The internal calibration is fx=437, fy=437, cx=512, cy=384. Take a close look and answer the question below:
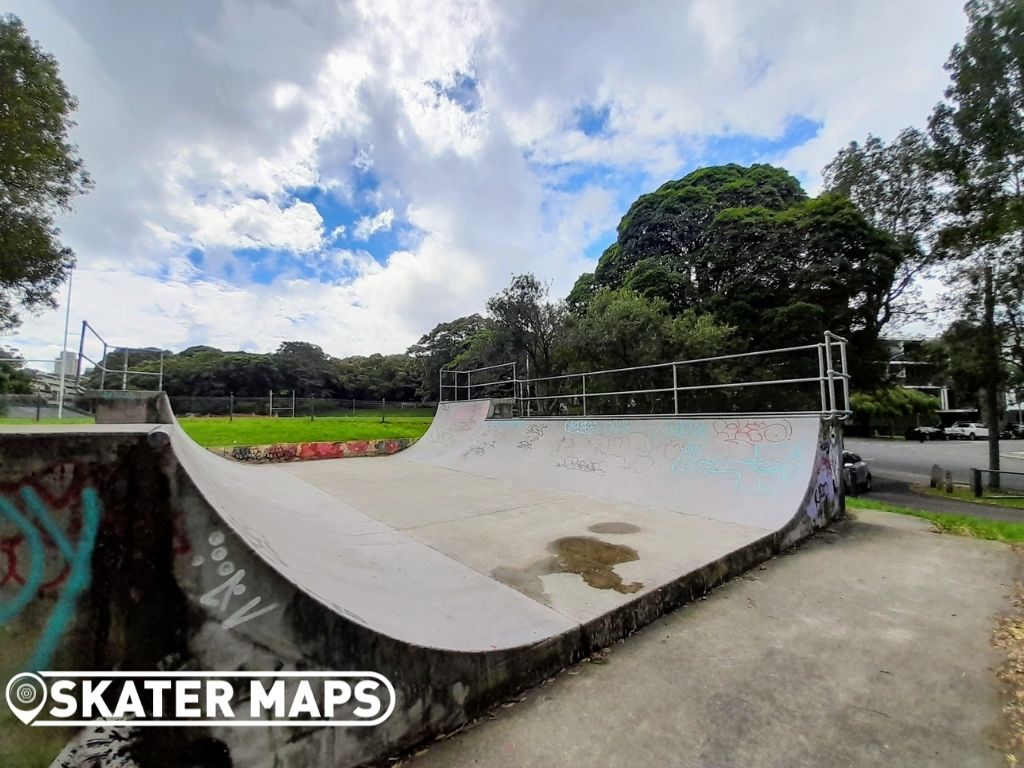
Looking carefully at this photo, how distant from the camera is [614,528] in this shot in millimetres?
4961

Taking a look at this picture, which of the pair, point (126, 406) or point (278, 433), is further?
point (278, 433)

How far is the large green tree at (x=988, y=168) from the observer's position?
11695mm

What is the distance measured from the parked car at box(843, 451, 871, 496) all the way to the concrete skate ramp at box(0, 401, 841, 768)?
700 centimetres

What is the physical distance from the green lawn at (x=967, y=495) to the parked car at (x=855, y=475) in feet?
5.81

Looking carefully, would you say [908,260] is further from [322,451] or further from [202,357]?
[202,357]

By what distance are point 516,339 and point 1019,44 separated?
16058mm

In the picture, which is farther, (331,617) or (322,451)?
(322,451)

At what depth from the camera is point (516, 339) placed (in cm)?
1781

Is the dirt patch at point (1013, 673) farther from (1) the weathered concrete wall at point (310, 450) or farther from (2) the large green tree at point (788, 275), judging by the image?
(1) the weathered concrete wall at point (310, 450)

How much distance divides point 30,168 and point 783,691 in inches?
641

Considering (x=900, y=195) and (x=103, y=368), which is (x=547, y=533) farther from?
(x=900, y=195)

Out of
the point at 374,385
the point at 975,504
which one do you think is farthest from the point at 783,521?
the point at 374,385

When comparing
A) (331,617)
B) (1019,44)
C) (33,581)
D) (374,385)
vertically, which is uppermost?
(1019,44)

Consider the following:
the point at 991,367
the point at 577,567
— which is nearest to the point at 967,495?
the point at 991,367
